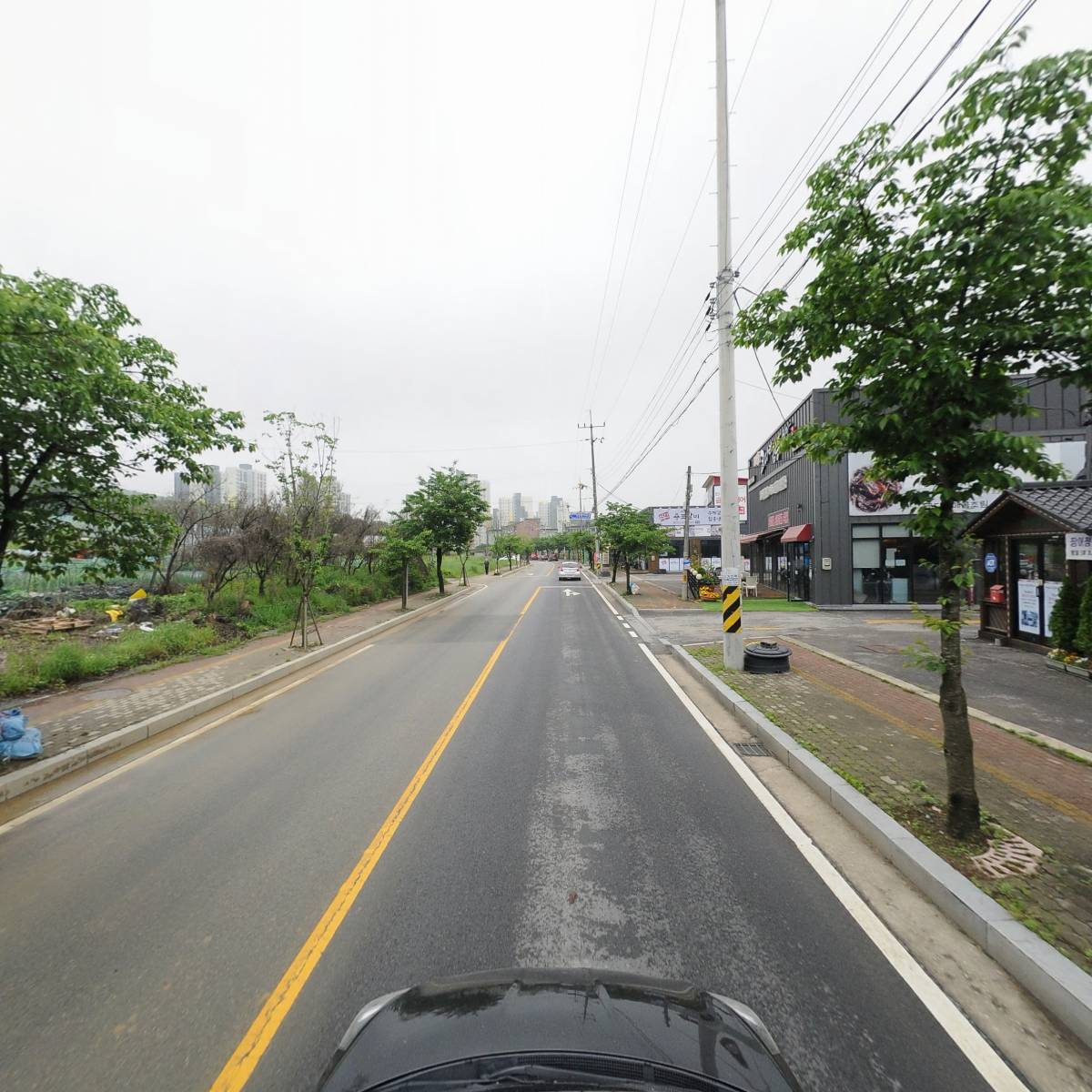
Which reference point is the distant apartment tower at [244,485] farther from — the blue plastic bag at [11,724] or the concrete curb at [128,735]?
the blue plastic bag at [11,724]

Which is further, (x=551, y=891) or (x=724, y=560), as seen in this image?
(x=724, y=560)

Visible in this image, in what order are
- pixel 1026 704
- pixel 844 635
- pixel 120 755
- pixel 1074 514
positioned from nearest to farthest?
pixel 120 755
pixel 1026 704
pixel 1074 514
pixel 844 635

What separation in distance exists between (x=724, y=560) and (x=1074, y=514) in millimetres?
6286

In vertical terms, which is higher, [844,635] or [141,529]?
[141,529]

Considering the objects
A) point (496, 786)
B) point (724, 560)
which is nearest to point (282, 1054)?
point (496, 786)

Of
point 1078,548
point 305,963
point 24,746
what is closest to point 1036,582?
point 1078,548

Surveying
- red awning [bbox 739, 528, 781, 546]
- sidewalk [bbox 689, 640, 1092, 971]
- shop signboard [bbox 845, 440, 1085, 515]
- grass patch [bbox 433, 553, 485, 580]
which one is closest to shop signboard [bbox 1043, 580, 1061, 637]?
sidewalk [bbox 689, 640, 1092, 971]

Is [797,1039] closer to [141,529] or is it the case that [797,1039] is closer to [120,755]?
[120,755]

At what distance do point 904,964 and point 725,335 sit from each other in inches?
365

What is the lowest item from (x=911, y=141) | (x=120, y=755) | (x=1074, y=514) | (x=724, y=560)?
(x=120, y=755)

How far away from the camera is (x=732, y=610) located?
32.6 feet

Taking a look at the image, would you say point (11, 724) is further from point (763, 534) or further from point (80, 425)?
point (763, 534)

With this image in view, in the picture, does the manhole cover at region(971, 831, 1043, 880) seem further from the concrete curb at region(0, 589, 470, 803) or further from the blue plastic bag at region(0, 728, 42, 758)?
the blue plastic bag at region(0, 728, 42, 758)

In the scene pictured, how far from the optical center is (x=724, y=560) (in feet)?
33.7
